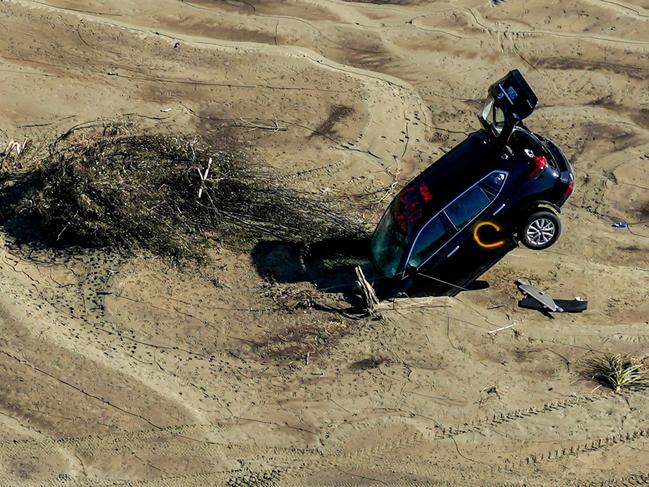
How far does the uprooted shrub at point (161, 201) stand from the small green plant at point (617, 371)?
13.8 ft

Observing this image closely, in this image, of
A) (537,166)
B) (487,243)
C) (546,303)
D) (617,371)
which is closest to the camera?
(617,371)

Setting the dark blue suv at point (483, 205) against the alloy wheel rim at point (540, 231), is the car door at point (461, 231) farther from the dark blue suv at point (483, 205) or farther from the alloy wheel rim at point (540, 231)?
the alloy wheel rim at point (540, 231)

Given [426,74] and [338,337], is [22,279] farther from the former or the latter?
[426,74]

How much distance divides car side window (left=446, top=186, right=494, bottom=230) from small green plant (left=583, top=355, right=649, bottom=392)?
2.67 meters

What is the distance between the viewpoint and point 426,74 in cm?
1733

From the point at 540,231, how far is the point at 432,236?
1.57 metres

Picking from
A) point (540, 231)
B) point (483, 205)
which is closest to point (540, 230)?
point (540, 231)

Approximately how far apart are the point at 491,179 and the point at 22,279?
7.29 metres

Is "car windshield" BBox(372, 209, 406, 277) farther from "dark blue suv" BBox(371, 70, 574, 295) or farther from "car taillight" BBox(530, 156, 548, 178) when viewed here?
"car taillight" BBox(530, 156, 548, 178)

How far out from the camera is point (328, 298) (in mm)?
13477

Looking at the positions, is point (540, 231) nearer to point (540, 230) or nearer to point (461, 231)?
point (540, 230)

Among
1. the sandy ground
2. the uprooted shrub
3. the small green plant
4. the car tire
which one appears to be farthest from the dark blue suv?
the small green plant

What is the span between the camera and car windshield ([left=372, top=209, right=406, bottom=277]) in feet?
42.9

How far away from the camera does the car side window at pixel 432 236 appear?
1272cm
